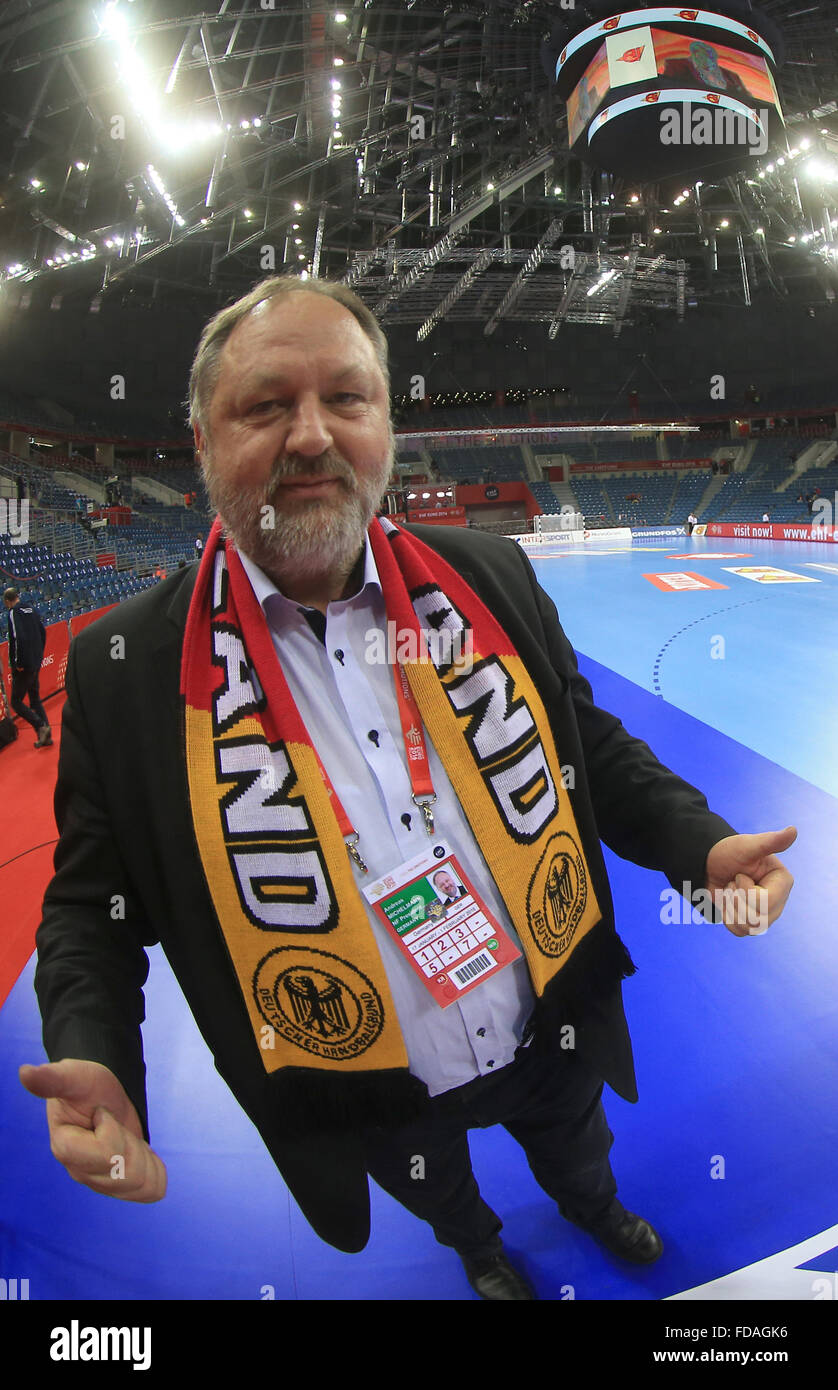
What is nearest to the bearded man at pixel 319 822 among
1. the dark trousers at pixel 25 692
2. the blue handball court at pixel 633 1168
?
the blue handball court at pixel 633 1168

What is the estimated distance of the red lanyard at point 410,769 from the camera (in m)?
1.13

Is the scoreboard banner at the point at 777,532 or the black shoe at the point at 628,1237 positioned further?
the scoreboard banner at the point at 777,532

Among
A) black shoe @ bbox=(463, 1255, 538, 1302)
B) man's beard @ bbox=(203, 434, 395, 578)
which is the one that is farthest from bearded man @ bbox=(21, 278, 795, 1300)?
black shoe @ bbox=(463, 1255, 538, 1302)

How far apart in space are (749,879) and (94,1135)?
113 centimetres

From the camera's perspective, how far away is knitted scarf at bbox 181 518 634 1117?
1069mm

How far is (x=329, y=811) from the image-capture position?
1.07m

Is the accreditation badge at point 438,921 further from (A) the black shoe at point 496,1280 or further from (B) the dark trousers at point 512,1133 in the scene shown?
(A) the black shoe at point 496,1280

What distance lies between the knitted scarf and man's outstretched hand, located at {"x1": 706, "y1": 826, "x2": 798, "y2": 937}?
0.89 feet

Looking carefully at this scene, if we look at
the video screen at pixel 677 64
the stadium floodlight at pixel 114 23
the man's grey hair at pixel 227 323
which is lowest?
the man's grey hair at pixel 227 323

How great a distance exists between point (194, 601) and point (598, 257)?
87.6ft

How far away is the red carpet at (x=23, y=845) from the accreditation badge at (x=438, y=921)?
2597 mm

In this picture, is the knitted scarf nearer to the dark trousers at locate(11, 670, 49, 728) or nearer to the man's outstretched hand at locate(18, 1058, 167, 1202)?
the man's outstretched hand at locate(18, 1058, 167, 1202)

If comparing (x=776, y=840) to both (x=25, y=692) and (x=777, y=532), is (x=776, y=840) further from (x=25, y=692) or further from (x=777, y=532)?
(x=777, y=532)

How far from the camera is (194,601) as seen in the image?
1.23 metres
